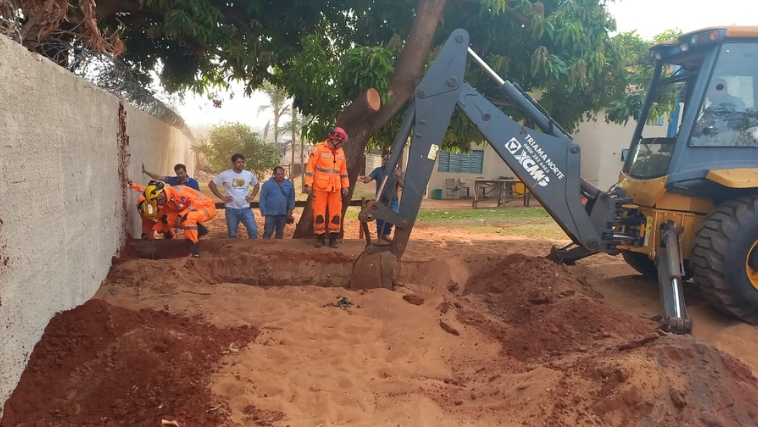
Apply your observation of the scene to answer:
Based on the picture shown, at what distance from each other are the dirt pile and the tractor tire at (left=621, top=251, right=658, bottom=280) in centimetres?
207

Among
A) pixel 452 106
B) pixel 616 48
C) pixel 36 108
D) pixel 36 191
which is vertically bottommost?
pixel 36 191

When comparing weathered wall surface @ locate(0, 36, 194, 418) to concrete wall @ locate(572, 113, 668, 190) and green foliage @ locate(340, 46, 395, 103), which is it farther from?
concrete wall @ locate(572, 113, 668, 190)

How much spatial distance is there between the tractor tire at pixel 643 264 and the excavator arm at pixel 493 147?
40.7 inches

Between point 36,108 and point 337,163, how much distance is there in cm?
377

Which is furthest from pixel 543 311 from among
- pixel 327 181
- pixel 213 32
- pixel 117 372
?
pixel 213 32

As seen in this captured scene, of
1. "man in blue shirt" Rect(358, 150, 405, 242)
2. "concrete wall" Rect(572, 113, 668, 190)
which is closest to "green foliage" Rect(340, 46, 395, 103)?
"man in blue shirt" Rect(358, 150, 405, 242)

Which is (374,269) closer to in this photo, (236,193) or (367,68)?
(367,68)

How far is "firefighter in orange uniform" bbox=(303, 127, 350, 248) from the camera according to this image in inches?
261

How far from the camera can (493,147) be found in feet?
17.6

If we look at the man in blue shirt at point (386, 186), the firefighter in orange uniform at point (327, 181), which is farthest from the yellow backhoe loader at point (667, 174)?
the firefighter in orange uniform at point (327, 181)

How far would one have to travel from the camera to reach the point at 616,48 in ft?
26.6

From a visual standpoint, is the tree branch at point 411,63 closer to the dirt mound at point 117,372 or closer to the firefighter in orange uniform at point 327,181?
the firefighter in orange uniform at point 327,181

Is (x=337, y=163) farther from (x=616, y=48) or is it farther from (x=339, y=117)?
(x=616, y=48)

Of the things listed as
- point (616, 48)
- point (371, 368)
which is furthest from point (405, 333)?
point (616, 48)
